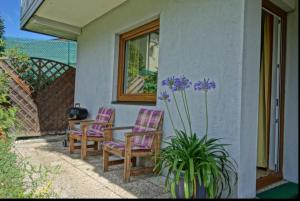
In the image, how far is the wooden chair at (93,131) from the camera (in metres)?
4.54

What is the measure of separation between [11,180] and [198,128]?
217 cm

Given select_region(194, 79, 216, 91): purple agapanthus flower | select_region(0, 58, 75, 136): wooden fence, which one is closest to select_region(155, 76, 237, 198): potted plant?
select_region(194, 79, 216, 91): purple agapanthus flower

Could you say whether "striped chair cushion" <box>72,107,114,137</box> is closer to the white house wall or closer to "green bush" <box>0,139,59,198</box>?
the white house wall

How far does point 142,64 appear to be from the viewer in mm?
4766

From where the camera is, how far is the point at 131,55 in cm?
509

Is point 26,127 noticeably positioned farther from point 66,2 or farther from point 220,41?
point 220,41

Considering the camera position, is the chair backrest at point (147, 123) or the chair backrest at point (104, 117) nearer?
the chair backrest at point (147, 123)

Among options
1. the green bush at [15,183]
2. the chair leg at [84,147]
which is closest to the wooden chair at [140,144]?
the chair leg at [84,147]

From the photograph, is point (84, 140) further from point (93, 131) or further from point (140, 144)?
point (140, 144)

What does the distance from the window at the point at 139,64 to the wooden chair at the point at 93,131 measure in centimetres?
43

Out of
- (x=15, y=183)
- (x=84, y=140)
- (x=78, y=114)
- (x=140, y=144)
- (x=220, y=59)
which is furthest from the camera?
(x=78, y=114)

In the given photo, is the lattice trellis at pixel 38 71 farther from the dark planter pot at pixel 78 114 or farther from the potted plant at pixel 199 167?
the potted plant at pixel 199 167

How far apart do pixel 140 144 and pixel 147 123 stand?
14.2 inches

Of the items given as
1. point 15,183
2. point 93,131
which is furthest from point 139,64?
point 15,183
